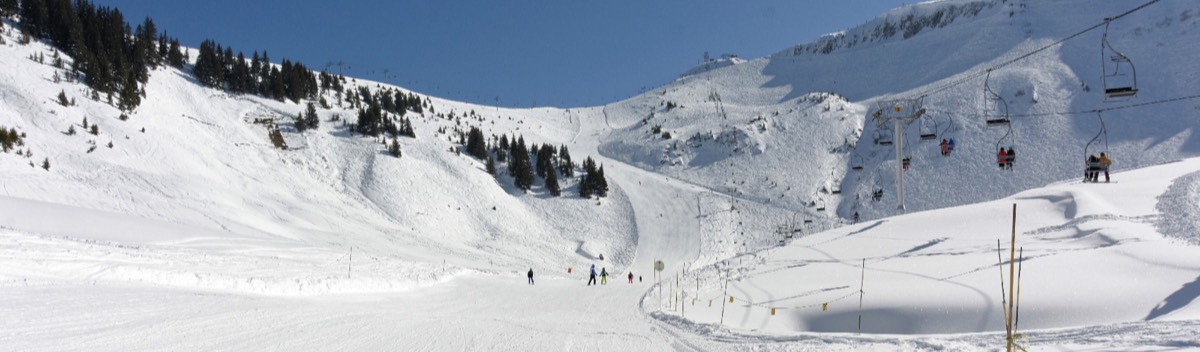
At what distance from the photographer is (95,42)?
154 ft

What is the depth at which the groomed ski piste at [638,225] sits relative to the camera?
11664mm

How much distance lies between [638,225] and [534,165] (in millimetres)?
16343

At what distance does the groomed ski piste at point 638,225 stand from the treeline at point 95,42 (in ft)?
7.16

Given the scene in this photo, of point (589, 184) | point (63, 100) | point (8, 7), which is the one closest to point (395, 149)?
point (589, 184)

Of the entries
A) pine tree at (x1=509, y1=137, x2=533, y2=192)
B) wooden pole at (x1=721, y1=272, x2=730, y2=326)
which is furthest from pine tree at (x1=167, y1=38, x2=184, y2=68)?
wooden pole at (x1=721, y1=272, x2=730, y2=326)

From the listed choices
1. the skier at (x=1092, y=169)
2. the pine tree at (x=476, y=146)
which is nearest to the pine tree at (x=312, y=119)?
the pine tree at (x=476, y=146)

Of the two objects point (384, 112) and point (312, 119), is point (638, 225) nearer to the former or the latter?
point (384, 112)

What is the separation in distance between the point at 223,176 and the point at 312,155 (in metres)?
11.7

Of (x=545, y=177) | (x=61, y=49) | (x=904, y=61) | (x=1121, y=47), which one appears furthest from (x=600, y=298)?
(x=904, y=61)

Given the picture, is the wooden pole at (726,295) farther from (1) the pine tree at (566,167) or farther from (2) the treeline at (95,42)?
(1) the pine tree at (566,167)

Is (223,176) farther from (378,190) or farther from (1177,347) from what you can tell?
(1177,347)

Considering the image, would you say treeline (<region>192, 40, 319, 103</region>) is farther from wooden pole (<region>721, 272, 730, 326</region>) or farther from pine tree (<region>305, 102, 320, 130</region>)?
wooden pole (<region>721, 272, 730, 326</region>)

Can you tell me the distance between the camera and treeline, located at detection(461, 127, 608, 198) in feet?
202

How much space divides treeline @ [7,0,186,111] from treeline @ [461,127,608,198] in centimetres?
2831
